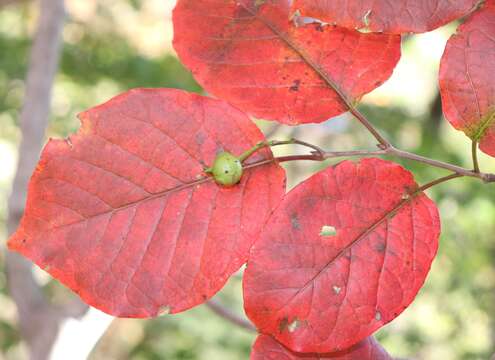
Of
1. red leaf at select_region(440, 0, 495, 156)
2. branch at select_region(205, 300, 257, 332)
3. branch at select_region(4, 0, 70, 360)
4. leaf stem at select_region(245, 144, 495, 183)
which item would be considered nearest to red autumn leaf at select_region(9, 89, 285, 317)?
leaf stem at select_region(245, 144, 495, 183)

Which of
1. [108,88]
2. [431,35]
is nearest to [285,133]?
[108,88]

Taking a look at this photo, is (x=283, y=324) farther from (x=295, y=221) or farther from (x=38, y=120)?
(x=38, y=120)

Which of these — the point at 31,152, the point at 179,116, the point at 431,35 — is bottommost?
the point at 179,116

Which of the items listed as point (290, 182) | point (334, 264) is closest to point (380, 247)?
point (334, 264)

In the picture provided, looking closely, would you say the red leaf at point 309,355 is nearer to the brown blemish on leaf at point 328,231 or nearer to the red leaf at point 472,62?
the brown blemish on leaf at point 328,231

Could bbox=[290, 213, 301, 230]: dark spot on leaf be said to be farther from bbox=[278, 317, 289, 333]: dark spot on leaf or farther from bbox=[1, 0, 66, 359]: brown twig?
bbox=[1, 0, 66, 359]: brown twig

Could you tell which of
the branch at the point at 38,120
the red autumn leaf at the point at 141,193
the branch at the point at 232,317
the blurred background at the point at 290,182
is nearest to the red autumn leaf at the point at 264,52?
the red autumn leaf at the point at 141,193

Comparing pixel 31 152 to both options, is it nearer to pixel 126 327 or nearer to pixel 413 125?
pixel 413 125
